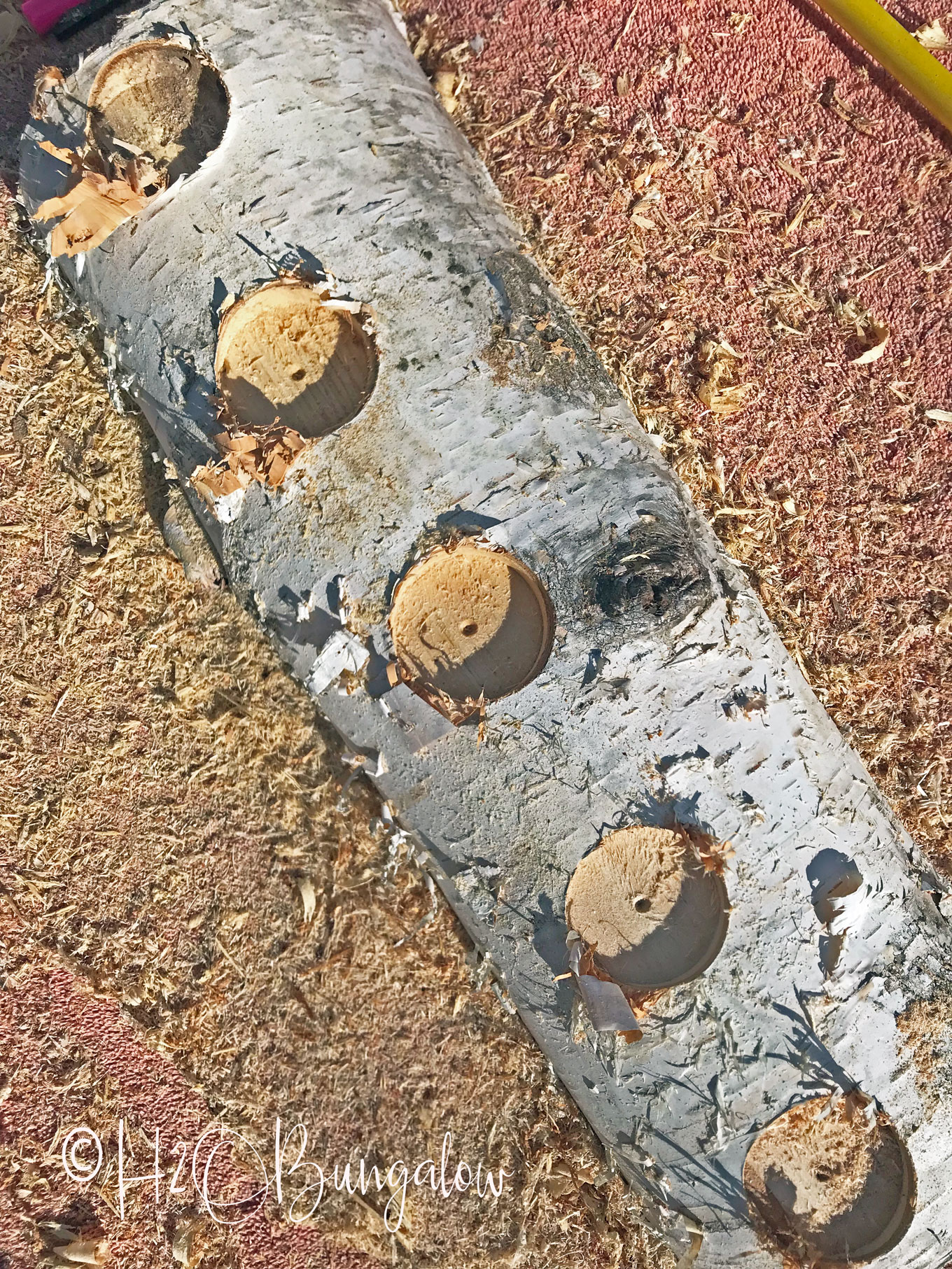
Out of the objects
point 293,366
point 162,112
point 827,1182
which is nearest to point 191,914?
point 293,366

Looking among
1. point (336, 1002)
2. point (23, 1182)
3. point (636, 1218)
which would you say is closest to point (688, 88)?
point (336, 1002)

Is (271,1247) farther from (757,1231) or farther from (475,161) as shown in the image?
(475,161)

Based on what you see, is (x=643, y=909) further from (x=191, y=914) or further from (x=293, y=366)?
(x=293, y=366)

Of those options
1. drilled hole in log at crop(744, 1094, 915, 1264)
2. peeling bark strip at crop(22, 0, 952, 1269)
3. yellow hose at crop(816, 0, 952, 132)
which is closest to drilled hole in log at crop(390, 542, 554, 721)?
peeling bark strip at crop(22, 0, 952, 1269)

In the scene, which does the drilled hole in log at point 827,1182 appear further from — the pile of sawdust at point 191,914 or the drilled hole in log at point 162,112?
the drilled hole in log at point 162,112

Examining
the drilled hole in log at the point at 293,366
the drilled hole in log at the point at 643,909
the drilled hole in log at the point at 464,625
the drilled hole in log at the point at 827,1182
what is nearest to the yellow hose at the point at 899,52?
the drilled hole in log at the point at 293,366

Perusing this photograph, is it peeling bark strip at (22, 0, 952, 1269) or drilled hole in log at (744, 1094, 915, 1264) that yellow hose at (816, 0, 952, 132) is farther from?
drilled hole in log at (744, 1094, 915, 1264)

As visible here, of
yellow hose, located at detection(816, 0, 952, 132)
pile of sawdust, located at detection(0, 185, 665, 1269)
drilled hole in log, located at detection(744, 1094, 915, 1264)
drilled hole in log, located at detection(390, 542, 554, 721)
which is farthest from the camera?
yellow hose, located at detection(816, 0, 952, 132)
